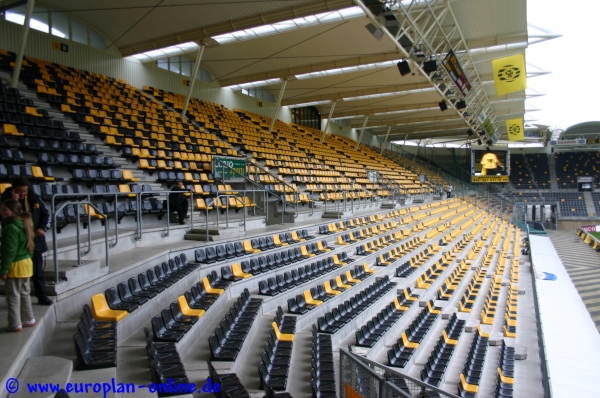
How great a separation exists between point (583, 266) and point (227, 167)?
67.9ft

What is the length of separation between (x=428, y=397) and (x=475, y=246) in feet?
56.1

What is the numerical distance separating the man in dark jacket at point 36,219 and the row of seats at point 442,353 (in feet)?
17.0

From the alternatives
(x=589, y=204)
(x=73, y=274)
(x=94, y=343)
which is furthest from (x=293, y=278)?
(x=589, y=204)

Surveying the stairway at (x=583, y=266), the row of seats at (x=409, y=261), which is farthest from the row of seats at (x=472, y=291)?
the stairway at (x=583, y=266)

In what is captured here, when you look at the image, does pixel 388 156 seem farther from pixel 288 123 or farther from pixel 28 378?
pixel 28 378

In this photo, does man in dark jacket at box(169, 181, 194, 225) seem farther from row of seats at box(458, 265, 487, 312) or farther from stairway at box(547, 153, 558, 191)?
stairway at box(547, 153, 558, 191)

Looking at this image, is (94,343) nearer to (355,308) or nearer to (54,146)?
(355,308)

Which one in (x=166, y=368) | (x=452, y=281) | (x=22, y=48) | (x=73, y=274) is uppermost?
(x=22, y=48)

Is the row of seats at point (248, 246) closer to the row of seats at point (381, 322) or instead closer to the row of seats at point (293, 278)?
the row of seats at point (293, 278)

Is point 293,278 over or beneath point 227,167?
beneath

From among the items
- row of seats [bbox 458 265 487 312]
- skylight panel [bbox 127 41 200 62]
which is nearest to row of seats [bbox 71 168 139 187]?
row of seats [bbox 458 265 487 312]

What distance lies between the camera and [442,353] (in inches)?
305

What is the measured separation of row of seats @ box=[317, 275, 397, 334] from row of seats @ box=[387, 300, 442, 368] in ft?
2.70
